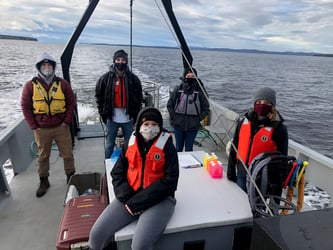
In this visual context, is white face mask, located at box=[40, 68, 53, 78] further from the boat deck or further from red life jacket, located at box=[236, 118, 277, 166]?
red life jacket, located at box=[236, 118, 277, 166]

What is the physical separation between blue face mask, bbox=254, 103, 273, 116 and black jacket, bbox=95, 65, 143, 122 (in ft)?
5.08

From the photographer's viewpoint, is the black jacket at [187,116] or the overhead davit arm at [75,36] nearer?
the black jacket at [187,116]

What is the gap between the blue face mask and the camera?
184 centimetres

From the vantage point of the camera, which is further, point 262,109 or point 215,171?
point 215,171

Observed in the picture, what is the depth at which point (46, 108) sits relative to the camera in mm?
2635

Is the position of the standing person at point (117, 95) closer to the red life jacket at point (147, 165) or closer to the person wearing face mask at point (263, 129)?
the red life jacket at point (147, 165)

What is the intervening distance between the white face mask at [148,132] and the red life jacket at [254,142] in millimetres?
704

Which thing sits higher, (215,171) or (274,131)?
(274,131)

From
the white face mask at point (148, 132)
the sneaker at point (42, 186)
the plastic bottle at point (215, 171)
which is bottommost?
the sneaker at point (42, 186)

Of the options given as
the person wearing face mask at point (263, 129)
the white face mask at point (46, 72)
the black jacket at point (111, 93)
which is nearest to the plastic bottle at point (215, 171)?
the person wearing face mask at point (263, 129)

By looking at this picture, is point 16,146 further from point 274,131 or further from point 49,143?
point 274,131

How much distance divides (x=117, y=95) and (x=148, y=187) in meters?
1.57

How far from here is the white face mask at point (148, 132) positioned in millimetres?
1706

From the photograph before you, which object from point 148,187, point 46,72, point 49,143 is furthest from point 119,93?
point 148,187
